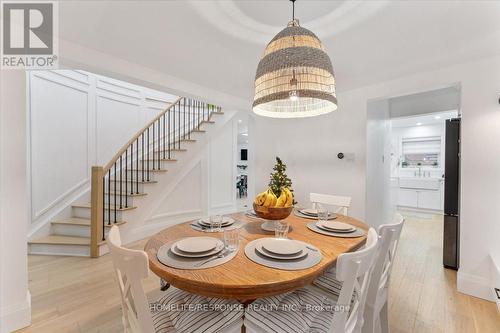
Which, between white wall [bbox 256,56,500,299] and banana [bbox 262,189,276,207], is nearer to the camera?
banana [bbox 262,189,276,207]

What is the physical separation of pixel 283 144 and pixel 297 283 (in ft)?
9.37

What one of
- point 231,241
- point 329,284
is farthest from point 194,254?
point 329,284

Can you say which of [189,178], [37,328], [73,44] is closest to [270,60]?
[73,44]

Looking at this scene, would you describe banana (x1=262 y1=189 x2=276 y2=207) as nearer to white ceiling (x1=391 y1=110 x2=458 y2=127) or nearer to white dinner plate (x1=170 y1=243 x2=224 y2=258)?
white dinner plate (x1=170 y1=243 x2=224 y2=258)

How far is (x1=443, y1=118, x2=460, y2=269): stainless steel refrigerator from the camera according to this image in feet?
8.36

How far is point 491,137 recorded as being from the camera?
6.54 feet

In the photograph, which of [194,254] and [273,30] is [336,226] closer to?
[194,254]

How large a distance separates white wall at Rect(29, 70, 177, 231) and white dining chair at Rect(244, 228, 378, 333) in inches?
142

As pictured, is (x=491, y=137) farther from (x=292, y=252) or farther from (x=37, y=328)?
(x=37, y=328)

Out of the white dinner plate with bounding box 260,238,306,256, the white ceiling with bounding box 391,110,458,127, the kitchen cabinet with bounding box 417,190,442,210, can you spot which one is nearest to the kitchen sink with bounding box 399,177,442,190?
the kitchen cabinet with bounding box 417,190,442,210

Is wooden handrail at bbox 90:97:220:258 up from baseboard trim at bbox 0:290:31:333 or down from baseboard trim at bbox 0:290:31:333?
up

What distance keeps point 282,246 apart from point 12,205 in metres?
1.95

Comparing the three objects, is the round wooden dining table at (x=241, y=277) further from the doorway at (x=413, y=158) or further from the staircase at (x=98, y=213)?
the doorway at (x=413, y=158)

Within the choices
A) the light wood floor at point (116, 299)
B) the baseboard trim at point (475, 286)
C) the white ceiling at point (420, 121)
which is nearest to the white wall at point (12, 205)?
the light wood floor at point (116, 299)
